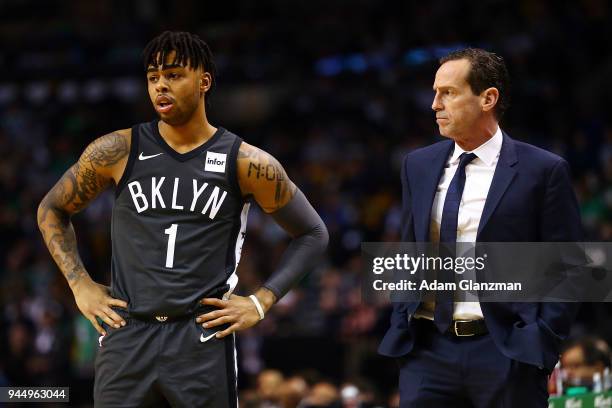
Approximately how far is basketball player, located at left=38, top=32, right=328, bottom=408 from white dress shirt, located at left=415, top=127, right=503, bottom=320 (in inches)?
23.8

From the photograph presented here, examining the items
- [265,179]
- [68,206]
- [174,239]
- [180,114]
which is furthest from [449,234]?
[68,206]

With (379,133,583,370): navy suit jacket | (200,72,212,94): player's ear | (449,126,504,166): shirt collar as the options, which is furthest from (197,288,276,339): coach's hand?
(449,126,504,166): shirt collar

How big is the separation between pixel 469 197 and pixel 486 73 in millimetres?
564

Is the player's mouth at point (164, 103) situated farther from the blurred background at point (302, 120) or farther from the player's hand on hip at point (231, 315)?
the blurred background at point (302, 120)

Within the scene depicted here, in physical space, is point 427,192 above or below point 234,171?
below

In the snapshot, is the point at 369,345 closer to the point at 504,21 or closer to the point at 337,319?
the point at 337,319

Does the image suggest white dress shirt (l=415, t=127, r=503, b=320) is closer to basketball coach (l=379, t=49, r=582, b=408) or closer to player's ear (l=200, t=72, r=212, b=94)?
basketball coach (l=379, t=49, r=582, b=408)

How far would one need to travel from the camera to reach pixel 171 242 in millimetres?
4621

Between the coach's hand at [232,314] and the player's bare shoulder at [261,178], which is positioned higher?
the player's bare shoulder at [261,178]

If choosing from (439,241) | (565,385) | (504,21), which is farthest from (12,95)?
(439,241)

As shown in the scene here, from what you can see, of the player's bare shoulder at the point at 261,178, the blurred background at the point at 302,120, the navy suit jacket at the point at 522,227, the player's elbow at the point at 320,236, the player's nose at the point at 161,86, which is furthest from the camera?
the blurred background at the point at 302,120

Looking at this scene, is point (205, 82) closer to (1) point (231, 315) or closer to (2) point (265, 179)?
(2) point (265, 179)

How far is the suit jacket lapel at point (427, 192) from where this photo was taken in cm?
472

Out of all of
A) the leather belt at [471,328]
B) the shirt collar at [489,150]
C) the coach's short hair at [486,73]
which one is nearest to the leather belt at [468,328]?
the leather belt at [471,328]
